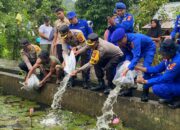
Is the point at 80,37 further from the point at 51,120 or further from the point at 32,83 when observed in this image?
the point at 32,83

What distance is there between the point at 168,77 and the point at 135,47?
2.88ft

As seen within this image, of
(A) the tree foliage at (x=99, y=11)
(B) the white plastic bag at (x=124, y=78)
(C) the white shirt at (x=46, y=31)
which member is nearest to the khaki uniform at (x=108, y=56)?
(B) the white plastic bag at (x=124, y=78)

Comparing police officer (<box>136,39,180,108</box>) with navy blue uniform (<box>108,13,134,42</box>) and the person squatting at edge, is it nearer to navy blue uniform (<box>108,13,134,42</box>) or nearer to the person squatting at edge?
navy blue uniform (<box>108,13,134,42</box>)

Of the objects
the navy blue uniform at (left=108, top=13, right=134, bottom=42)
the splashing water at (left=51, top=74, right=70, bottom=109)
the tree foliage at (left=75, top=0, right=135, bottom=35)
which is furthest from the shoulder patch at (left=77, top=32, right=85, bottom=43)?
the tree foliage at (left=75, top=0, right=135, bottom=35)

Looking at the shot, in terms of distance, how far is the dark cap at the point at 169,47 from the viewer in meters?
5.62

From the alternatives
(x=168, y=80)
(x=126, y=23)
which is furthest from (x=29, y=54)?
(x=168, y=80)

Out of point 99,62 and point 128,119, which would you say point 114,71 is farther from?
point 128,119

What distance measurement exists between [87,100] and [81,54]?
3.05ft

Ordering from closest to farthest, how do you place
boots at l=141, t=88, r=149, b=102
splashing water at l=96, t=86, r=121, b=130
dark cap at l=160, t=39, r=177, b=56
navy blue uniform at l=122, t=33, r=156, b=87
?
dark cap at l=160, t=39, r=177, b=56 → navy blue uniform at l=122, t=33, r=156, b=87 → boots at l=141, t=88, r=149, b=102 → splashing water at l=96, t=86, r=121, b=130

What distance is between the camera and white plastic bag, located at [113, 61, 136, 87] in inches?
258

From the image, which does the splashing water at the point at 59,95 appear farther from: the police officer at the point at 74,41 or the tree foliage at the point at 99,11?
the tree foliage at the point at 99,11

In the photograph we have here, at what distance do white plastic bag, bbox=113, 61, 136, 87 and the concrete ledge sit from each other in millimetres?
311

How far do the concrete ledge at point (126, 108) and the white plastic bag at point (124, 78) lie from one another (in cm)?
31

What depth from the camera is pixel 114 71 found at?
23.3ft
